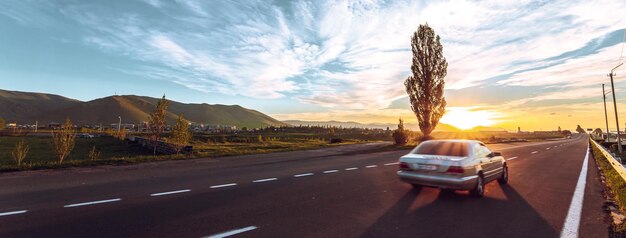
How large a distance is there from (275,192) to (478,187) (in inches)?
195

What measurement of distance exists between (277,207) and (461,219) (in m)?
3.46

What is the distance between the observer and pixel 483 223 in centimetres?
583

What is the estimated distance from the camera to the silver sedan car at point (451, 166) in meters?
7.71

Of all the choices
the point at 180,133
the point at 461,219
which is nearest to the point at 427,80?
the point at 180,133

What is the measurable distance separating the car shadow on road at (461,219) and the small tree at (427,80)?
2612cm

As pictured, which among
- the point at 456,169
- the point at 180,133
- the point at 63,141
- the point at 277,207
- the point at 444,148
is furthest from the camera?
the point at 180,133

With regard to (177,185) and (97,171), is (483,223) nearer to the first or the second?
(177,185)

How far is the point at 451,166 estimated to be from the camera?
7730 millimetres

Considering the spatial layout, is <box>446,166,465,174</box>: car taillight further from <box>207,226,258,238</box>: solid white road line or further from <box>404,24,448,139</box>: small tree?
<box>404,24,448,139</box>: small tree

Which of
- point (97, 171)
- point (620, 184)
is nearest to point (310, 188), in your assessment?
point (97, 171)

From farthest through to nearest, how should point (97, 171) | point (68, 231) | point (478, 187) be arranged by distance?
point (97, 171) → point (478, 187) → point (68, 231)

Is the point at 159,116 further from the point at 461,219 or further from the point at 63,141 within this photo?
the point at 461,219

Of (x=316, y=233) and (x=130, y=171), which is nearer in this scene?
(x=316, y=233)

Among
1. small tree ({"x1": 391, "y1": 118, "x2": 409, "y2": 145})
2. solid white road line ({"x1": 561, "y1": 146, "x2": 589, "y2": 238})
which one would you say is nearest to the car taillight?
solid white road line ({"x1": 561, "y1": 146, "x2": 589, "y2": 238})
